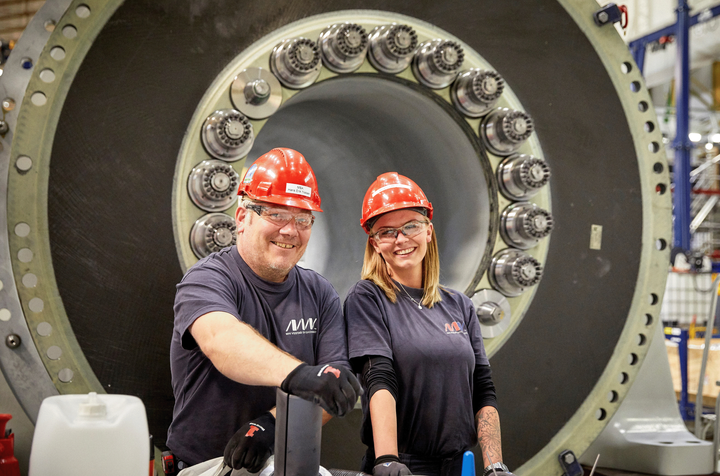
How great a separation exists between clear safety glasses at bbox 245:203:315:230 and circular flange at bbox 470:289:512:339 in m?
0.89

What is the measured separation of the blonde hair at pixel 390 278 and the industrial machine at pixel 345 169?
1.29ft

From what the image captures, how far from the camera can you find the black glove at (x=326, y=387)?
1.08m

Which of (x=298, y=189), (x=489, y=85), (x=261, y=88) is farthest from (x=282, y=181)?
(x=489, y=85)

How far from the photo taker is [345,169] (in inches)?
102

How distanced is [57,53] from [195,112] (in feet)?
1.20

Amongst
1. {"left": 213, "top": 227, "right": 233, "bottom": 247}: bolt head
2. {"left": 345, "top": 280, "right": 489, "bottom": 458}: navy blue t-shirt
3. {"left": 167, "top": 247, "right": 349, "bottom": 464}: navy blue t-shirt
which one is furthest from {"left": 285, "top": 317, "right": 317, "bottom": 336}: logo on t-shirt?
{"left": 213, "top": 227, "right": 233, "bottom": 247}: bolt head

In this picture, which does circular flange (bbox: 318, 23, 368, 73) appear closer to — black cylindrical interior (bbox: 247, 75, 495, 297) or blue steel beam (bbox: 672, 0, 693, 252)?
black cylindrical interior (bbox: 247, 75, 495, 297)

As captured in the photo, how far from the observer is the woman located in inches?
65.4

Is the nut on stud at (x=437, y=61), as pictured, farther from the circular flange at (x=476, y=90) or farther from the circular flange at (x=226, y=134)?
the circular flange at (x=226, y=134)

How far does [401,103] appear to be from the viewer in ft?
7.34

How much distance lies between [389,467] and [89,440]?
68cm

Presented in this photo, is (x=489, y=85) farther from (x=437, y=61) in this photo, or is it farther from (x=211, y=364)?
(x=211, y=364)

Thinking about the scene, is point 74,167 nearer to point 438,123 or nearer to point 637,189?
point 438,123

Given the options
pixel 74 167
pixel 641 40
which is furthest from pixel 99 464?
pixel 641 40
